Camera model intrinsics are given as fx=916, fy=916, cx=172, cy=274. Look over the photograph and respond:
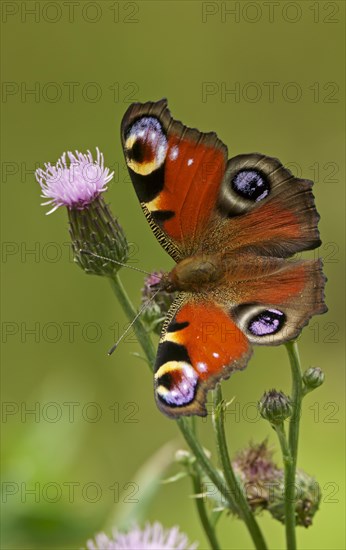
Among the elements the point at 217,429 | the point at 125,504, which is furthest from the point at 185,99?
the point at 217,429

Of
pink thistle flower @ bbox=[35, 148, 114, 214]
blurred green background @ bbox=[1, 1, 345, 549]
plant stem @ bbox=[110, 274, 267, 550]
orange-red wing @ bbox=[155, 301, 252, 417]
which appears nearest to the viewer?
orange-red wing @ bbox=[155, 301, 252, 417]

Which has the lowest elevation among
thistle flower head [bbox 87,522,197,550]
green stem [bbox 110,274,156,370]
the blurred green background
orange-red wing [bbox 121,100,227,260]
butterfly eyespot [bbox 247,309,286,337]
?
thistle flower head [bbox 87,522,197,550]

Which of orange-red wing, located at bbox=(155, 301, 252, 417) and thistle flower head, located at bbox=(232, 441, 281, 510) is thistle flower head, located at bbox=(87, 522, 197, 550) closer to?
thistle flower head, located at bbox=(232, 441, 281, 510)

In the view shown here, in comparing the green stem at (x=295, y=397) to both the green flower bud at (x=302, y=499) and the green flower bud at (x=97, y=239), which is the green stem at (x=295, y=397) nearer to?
the green flower bud at (x=302, y=499)

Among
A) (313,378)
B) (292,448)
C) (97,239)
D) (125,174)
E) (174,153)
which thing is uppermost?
(125,174)

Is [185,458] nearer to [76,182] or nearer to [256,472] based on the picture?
[256,472]

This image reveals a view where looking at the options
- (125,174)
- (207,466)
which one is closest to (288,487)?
(207,466)

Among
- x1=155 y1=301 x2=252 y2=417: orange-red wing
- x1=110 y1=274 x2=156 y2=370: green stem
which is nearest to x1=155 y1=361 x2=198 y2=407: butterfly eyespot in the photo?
x1=155 y1=301 x2=252 y2=417: orange-red wing
